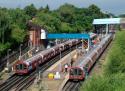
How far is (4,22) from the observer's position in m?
79.6

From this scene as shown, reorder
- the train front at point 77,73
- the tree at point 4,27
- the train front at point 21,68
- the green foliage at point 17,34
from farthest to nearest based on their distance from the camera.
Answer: the green foliage at point 17,34 < the tree at point 4,27 < the train front at point 21,68 < the train front at point 77,73

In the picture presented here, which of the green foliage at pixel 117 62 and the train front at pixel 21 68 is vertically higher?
the green foliage at pixel 117 62

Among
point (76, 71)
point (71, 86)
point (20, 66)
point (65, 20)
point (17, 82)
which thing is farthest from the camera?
point (65, 20)

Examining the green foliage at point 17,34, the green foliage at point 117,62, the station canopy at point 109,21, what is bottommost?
the green foliage at point 117,62

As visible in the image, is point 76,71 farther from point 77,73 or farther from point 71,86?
point 71,86

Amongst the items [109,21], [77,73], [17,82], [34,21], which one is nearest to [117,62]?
[77,73]

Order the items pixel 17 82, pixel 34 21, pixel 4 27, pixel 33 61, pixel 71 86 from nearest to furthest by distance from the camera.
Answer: pixel 71 86
pixel 17 82
pixel 33 61
pixel 4 27
pixel 34 21

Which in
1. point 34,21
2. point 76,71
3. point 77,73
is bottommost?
point 77,73

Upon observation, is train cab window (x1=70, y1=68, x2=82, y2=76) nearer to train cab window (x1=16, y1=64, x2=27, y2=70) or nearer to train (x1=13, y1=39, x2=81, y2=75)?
train (x1=13, y1=39, x2=81, y2=75)

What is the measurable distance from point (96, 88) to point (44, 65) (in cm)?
4292

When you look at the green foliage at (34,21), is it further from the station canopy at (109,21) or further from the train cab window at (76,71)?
the train cab window at (76,71)

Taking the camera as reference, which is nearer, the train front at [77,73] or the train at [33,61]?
the train front at [77,73]

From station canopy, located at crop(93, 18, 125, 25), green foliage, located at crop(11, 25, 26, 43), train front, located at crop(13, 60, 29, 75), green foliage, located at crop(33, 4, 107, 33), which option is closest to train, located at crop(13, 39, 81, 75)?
train front, located at crop(13, 60, 29, 75)

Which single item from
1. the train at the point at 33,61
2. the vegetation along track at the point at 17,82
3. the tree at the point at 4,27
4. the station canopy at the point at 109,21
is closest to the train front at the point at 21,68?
the train at the point at 33,61
